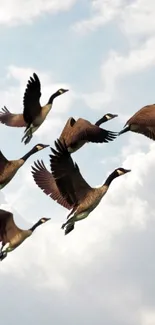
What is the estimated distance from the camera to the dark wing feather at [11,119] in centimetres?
2994

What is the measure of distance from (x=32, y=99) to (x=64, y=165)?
5.33 m

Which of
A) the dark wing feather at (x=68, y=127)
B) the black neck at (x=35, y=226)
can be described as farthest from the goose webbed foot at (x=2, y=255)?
the dark wing feather at (x=68, y=127)

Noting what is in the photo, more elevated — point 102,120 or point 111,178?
point 102,120

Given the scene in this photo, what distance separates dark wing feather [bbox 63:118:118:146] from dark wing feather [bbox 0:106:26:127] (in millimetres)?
5907

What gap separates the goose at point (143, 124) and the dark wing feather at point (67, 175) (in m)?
2.05

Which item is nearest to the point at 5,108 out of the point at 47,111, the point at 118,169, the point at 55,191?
the point at 47,111

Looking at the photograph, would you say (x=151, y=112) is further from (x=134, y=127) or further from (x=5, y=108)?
(x=5, y=108)

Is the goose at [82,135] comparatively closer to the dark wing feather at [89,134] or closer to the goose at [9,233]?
the dark wing feather at [89,134]

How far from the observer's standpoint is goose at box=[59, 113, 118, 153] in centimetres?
2361

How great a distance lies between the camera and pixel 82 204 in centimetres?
2217

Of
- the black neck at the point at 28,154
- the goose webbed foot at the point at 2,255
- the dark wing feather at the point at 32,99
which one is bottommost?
the goose webbed foot at the point at 2,255

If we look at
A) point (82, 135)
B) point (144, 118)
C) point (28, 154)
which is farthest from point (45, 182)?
point (144, 118)

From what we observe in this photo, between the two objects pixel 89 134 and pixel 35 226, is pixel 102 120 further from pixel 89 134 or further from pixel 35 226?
pixel 35 226

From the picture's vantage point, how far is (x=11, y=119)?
100 feet
